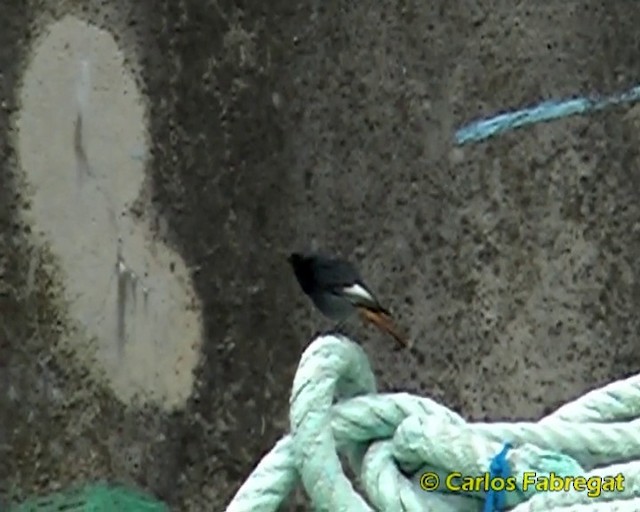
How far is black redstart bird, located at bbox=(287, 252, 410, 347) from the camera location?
1594 mm

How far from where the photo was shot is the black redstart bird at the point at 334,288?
5.23 feet

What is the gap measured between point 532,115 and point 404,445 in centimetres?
109

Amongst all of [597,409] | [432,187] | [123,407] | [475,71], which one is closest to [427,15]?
[475,71]

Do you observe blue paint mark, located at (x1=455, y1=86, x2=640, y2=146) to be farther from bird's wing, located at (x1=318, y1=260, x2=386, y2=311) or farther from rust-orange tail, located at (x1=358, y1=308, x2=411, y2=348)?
bird's wing, located at (x1=318, y1=260, x2=386, y2=311)

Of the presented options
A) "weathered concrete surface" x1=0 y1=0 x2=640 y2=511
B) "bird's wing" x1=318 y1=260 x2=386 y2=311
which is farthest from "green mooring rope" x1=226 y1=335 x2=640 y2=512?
"weathered concrete surface" x1=0 y1=0 x2=640 y2=511

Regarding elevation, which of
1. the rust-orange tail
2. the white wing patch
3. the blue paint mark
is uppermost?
the blue paint mark

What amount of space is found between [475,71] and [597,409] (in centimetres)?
108

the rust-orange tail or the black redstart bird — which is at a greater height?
the black redstart bird

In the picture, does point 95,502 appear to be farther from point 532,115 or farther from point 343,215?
point 532,115

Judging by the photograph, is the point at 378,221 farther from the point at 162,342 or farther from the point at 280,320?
the point at 162,342

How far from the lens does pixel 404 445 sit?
0.91 m

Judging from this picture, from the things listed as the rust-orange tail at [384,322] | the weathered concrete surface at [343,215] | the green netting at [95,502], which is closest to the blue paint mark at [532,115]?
the weathered concrete surface at [343,215]

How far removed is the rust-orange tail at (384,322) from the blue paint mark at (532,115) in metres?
0.25

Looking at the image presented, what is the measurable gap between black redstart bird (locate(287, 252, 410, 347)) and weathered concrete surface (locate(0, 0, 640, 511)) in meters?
0.23
